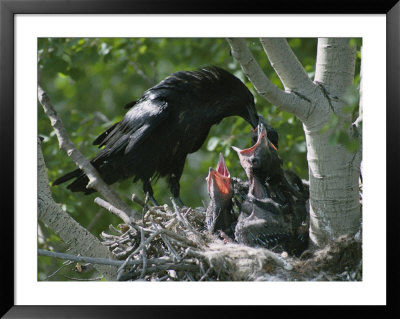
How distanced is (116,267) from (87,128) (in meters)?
2.79

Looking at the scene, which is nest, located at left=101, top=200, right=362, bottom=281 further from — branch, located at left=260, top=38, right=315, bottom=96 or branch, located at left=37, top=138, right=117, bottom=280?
branch, located at left=260, top=38, right=315, bottom=96

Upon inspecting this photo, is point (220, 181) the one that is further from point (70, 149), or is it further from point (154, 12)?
point (154, 12)

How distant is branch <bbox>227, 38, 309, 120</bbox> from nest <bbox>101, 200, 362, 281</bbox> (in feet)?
2.63

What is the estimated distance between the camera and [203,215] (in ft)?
14.0

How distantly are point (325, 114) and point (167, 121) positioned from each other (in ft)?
6.08

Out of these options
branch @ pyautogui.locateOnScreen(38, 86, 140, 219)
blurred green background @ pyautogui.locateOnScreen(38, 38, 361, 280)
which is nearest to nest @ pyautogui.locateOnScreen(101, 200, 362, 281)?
branch @ pyautogui.locateOnScreen(38, 86, 140, 219)

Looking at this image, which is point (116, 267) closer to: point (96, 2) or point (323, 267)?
point (323, 267)

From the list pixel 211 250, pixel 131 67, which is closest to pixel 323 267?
pixel 211 250

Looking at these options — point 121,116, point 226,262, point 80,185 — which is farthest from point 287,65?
point 121,116

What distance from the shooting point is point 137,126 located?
460cm

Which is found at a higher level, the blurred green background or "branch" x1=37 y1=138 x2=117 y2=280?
the blurred green background

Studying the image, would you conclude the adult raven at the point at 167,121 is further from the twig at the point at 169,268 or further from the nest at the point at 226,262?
the twig at the point at 169,268

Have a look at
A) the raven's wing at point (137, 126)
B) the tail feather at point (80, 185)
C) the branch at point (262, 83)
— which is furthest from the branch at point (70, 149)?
the branch at point (262, 83)

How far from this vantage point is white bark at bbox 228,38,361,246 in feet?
9.84
